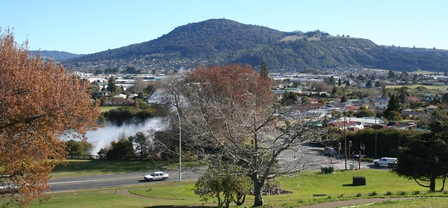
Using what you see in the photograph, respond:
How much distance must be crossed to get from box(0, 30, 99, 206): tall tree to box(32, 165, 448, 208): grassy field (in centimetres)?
569

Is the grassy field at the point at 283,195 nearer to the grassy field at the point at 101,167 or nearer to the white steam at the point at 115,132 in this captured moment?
the grassy field at the point at 101,167

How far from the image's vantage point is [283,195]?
2184cm

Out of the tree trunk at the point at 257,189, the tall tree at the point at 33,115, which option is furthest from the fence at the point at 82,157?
the tree trunk at the point at 257,189

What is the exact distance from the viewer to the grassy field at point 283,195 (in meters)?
19.2

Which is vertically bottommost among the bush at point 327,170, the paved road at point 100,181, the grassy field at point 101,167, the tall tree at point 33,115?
the grassy field at point 101,167

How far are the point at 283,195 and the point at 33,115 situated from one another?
42.2 feet

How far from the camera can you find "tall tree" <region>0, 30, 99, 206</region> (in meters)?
12.0

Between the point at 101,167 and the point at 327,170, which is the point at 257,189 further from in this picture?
the point at 101,167

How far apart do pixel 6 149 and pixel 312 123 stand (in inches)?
330

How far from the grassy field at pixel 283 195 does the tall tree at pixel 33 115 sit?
5.69 metres

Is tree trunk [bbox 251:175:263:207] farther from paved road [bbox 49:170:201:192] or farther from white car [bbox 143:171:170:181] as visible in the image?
white car [bbox 143:171:170:181]

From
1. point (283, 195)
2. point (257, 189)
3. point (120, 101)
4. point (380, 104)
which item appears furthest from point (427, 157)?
point (120, 101)

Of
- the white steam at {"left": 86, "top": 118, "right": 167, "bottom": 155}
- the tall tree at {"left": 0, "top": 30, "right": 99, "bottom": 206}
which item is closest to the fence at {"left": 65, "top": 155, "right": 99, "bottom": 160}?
the white steam at {"left": 86, "top": 118, "right": 167, "bottom": 155}

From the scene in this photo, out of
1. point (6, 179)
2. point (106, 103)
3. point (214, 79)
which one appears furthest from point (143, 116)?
point (6, 179)
